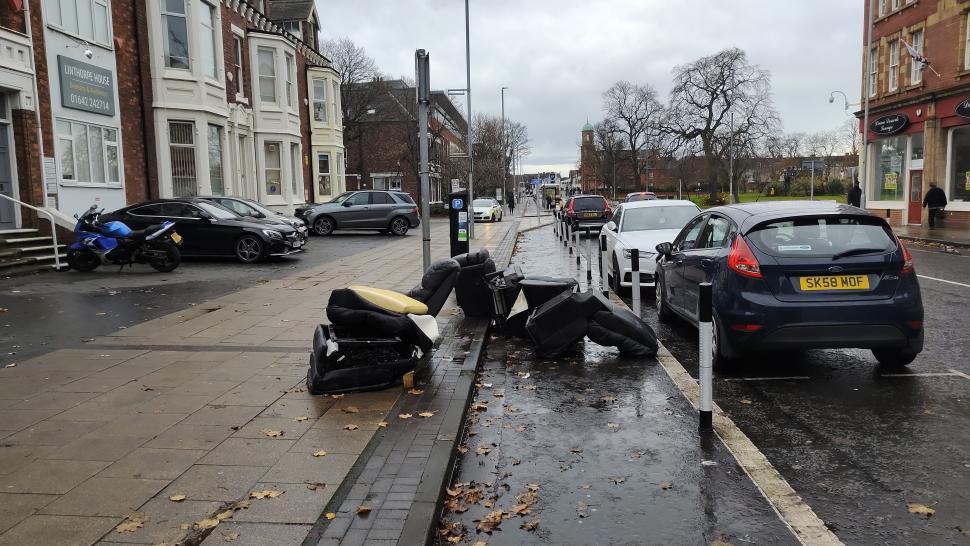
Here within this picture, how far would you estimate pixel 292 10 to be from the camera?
37.0 meters

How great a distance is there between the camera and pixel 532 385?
6.26 metres

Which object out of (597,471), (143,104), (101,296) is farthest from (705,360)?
(143,104)

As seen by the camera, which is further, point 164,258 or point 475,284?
point 164,258

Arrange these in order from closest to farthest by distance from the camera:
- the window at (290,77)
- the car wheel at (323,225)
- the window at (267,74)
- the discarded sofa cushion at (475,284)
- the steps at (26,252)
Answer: the discarded sofa cushion at (475,284), the steps at (26,252), the car wheel at (323,225), the window at (267,74), the window at (290,77)

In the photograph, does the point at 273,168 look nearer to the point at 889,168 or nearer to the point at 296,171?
the point at 296,171

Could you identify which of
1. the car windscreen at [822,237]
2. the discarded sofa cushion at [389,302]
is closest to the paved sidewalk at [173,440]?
the discarded sofa cushion at [389,302]

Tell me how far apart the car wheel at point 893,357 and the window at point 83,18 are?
57.3ft

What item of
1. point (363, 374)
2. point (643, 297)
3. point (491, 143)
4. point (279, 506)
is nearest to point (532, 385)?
point (363, 374)

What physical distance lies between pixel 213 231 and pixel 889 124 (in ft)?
95.8

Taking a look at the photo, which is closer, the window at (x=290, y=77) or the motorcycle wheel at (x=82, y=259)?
the motorcycle wheel at (x=82, y=259)

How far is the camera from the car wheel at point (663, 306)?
351 inches

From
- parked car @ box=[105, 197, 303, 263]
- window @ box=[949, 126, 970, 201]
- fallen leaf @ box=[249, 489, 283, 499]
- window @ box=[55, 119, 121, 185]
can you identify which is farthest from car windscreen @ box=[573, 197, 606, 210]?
fallen leaf @ box=[249, 489, 283, 499]

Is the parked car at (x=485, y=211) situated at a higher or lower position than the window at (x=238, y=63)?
lower

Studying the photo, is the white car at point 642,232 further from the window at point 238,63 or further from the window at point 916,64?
the window at point 916,64
